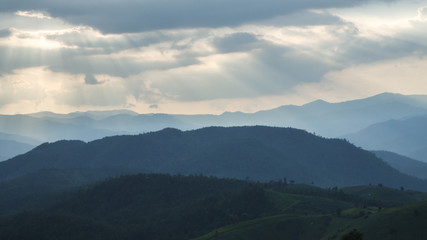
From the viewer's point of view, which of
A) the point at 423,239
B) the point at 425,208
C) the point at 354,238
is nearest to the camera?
the point at 354,238

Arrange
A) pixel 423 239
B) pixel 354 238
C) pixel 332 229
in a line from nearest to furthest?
pixel 354 238 → pixel 423 239 → pixel 332 229

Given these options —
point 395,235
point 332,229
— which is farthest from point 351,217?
point 395,235

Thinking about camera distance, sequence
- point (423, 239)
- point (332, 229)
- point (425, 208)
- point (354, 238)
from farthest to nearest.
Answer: point (332, 229) → point (425, 208) → point (423, 239) → point (354, 238)

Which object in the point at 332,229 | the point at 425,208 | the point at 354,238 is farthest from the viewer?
the point at 332,229

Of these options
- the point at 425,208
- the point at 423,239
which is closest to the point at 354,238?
the point at 423,239

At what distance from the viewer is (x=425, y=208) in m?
167

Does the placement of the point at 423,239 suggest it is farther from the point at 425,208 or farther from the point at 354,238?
the point at 354,238

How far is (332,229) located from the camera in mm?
193250

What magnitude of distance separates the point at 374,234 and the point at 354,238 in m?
84.4

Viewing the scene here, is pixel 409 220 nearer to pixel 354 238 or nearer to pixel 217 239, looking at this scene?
pixel 217 239

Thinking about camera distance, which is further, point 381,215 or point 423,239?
point 381,215

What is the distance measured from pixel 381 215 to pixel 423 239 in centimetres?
2069

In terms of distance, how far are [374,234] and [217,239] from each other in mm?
53782

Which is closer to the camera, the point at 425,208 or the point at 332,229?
the point at 425,208
